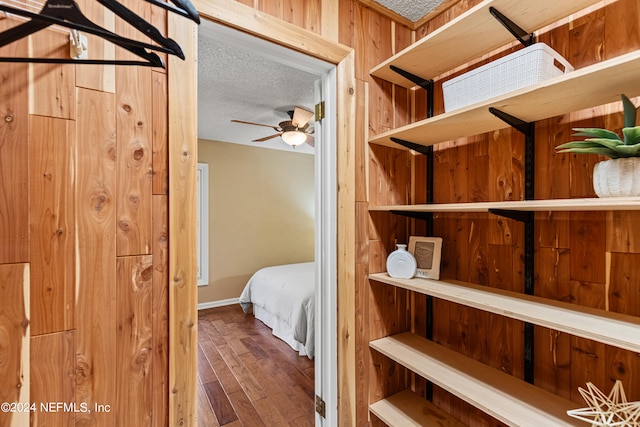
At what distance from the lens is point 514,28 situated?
120 cm

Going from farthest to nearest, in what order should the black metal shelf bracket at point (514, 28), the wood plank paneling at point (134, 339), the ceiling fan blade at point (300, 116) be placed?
the ceiling fan blade at point (300, 116) → the black metal shelf bracket at point (514, 28) → the wood plank paneling at point (134, 339)

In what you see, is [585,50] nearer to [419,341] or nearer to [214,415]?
[419,341]

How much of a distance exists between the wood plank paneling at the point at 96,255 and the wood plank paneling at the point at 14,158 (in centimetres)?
13

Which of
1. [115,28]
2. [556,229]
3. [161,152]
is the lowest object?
[556,229]

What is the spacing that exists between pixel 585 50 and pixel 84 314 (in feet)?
6.76

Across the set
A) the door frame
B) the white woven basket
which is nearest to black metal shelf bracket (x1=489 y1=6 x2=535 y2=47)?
the white woven basket

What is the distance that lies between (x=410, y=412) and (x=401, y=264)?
0.77 m

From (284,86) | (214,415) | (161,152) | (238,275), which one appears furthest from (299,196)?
(161,152)

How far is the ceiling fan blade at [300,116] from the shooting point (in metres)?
3.02

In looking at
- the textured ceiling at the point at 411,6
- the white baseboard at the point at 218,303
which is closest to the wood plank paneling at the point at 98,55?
the textured ceiling at the point at 411,6

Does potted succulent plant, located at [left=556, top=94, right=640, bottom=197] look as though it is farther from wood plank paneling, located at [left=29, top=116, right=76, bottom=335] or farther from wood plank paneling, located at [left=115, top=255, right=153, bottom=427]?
wood plank paneling, located at [left=29, top=116, right=76, bottom=335]

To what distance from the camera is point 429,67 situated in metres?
1.53

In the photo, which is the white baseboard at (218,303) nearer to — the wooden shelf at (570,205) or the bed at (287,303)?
the bed at (287,303)

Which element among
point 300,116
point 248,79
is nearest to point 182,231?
point 248,79
